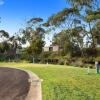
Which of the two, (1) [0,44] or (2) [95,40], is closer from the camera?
(2) [95,40]

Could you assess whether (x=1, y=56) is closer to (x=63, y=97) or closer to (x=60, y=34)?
(x=60, y=34)

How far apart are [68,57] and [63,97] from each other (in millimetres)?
49849

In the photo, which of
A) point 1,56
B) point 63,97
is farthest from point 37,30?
point 63,97

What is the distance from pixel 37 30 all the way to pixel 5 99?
74888mm

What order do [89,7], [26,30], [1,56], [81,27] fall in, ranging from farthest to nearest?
[26,30] < [1,56] < [81,27] < [89,7]

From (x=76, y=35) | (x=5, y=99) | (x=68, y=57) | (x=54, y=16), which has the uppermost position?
(x=54, y=16)

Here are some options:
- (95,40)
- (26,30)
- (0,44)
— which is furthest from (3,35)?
(95,40)

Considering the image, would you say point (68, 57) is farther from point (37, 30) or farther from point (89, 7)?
point (37, 30)

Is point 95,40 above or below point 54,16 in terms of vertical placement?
below

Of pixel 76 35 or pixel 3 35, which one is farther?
pixel 3 35

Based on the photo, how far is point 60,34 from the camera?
6962 centimetres

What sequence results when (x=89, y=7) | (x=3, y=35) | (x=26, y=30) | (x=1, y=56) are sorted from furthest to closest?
(x=3, y=35) < (x=26, y=30) < (x=1, y=56) < (x=89, y=7)

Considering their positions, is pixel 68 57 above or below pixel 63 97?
above

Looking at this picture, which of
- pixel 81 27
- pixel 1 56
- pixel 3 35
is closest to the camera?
pixel 81 27
